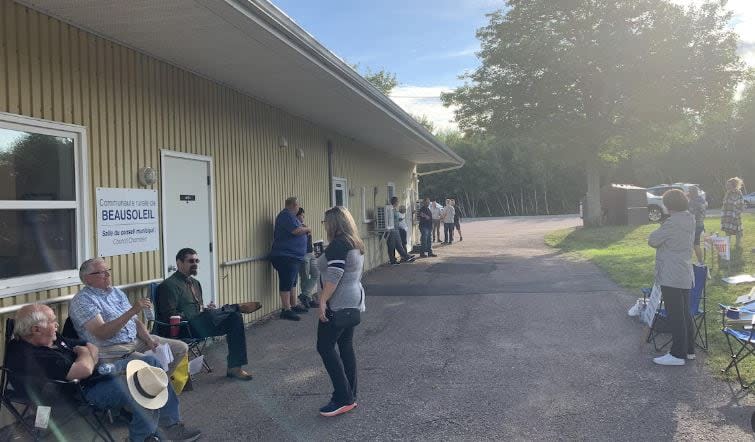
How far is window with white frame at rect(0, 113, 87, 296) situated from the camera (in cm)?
447

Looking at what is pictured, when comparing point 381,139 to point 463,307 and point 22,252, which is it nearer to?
point 463,307

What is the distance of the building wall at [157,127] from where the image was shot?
15.2ft

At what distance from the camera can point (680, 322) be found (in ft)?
17.9

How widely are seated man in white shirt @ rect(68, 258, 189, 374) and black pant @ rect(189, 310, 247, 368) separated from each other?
73 centimetres

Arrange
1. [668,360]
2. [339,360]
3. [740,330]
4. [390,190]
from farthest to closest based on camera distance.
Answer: [390,190], [668,360], [740,330], [339,360]

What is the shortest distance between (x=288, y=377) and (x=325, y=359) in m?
1.23

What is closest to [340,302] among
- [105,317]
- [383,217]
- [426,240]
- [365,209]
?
[105,317]

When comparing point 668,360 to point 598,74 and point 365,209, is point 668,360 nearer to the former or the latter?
point 365,209

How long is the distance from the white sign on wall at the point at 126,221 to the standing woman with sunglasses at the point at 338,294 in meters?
2.24

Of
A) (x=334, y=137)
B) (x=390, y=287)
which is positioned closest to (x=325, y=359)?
(x=390, y=287)

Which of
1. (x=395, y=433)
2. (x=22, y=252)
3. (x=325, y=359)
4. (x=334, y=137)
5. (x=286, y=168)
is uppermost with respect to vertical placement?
(x=334, y=137)

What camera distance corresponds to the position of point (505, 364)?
→ 18.8 ft

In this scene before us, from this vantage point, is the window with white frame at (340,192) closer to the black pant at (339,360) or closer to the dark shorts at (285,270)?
the dark shorts at (285,270)

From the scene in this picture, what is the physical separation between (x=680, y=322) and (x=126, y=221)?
528cm
